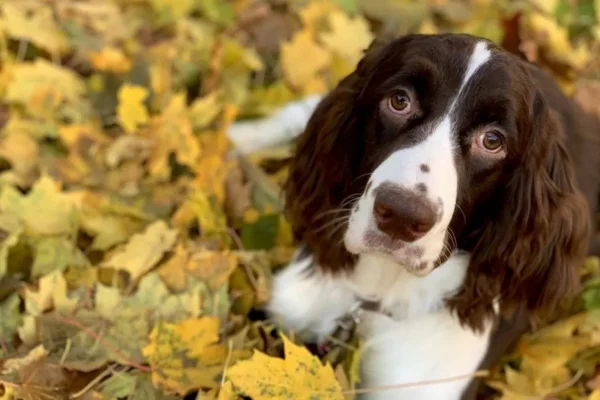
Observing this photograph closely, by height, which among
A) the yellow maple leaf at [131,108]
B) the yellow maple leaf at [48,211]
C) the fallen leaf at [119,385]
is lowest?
the fallen leaf at [119,385]

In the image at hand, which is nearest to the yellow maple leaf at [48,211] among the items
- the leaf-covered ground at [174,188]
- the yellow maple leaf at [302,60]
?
the leaf-covered ground at [174,188]

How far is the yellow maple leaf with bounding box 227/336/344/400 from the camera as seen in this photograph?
214 cm

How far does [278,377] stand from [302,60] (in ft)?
6.96

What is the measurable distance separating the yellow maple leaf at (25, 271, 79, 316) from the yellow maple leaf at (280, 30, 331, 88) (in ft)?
5.67

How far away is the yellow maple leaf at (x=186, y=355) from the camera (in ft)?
7.78

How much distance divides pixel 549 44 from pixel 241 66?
1.63 m

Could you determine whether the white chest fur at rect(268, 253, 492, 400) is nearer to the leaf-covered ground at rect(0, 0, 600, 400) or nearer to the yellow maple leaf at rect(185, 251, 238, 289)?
the leaf-covered ground at rect(0, 0, 600, 400)

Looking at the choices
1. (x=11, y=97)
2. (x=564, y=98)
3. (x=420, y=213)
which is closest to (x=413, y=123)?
(x=420, y=213)

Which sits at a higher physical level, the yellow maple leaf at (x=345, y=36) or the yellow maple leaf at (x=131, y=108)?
the yellow maple leaf at (x=345, y=36)

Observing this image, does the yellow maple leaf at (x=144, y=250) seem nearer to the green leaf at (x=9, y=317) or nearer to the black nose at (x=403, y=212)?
the green leaf at (x=9, y=317)

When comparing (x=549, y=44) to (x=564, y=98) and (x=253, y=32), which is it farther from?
(x=253, y=32)

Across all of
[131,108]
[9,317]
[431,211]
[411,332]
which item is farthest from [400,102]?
[131,108]

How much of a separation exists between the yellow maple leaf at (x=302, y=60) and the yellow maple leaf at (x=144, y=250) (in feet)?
4.21

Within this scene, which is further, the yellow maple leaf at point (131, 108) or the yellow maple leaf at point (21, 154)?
the yellow maple leaf at point (131, 108)
